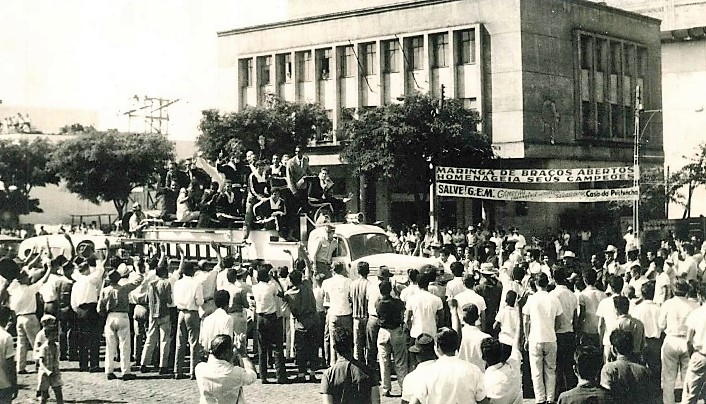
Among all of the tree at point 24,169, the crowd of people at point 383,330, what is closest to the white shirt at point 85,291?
the crowd of people at point 383,330

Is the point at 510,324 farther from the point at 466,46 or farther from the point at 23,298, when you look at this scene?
the point at 466,46

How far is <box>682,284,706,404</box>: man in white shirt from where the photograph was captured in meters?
9.62

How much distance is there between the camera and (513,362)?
7.61m

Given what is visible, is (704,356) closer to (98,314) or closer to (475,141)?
(98,314)

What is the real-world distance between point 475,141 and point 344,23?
593 inches

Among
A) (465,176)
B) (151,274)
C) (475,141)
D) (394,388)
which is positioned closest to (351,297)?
(394,388)

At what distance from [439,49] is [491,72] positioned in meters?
3.67

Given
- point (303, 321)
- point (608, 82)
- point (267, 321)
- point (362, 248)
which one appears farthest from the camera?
point (608, 82)

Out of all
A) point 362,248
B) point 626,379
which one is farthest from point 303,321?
point 626,379

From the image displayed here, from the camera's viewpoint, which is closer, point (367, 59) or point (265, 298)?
point (265, 298)

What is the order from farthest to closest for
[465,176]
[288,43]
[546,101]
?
1. [288,43]
2. [546,101]
3. [465,176]

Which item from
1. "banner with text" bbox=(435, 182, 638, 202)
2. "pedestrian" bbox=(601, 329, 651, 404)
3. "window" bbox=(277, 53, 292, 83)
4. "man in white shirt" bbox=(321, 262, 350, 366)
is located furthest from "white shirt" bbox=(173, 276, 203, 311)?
"window" bbox=(277, 53, 292, 83)

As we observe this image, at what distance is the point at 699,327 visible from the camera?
31.7 feet

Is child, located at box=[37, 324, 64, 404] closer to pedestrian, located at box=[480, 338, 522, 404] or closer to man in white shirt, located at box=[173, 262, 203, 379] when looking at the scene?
man in white shirt, located at box=[173, 262, 203, 379]
